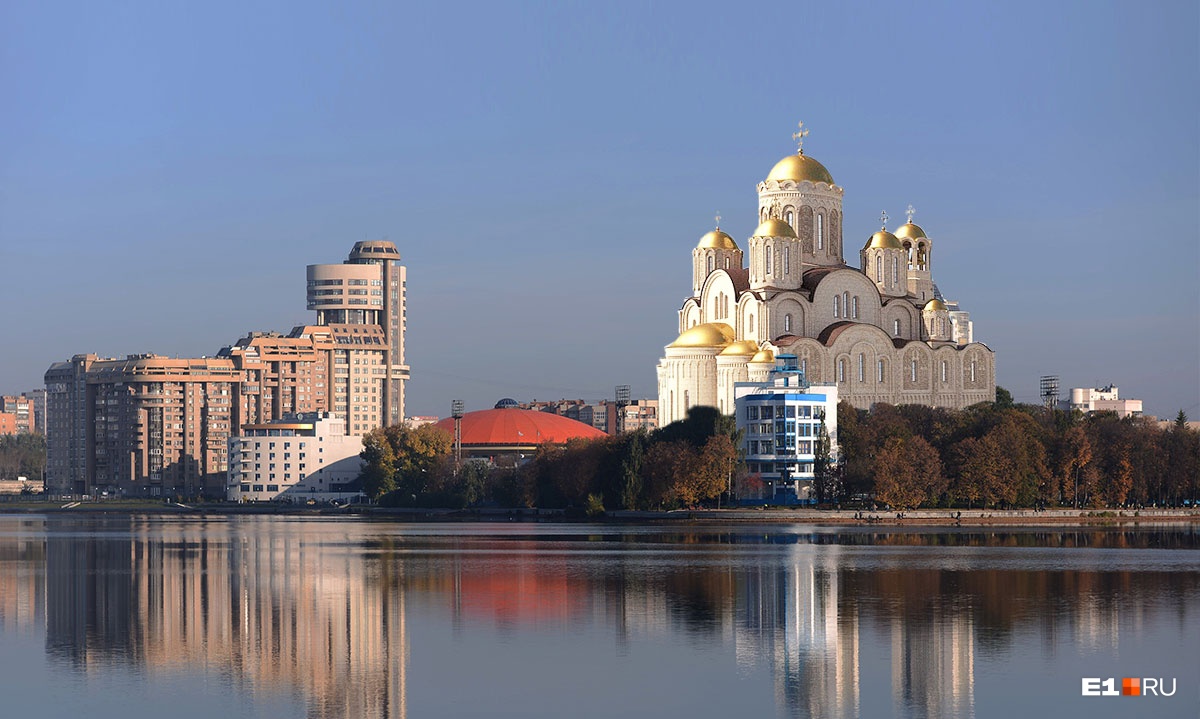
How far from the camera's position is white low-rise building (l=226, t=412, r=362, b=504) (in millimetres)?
119438

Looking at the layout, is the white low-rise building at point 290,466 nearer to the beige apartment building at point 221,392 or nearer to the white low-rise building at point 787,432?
the beige apartment building at point 221,392

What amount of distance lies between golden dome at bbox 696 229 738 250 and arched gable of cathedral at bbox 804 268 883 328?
561 centimetres

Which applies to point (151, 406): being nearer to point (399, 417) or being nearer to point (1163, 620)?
point (399, 417)

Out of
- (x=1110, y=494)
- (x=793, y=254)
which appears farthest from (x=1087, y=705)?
(x=793, y=254)

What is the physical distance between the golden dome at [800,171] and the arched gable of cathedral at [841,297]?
181 inches

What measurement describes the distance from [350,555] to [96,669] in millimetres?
24434

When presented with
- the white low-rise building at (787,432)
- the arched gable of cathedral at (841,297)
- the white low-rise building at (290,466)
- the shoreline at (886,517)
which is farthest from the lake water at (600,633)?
the white low-rise building at (290,466)

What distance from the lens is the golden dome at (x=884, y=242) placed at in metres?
87.2

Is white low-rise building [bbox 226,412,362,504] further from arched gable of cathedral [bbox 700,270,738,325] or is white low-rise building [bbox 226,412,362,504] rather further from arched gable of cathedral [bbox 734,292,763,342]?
arched gable of cathedral [bbox 734,292,763,342]

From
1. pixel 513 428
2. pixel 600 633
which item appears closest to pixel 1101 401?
pixel 513 428

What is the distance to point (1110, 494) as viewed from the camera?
74.9 meters

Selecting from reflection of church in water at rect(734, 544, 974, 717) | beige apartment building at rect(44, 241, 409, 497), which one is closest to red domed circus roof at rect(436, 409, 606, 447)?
beige apartment building at rect(44, 241, 409, 497)

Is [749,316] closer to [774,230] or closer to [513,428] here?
[774,230]

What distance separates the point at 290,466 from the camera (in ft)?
394
